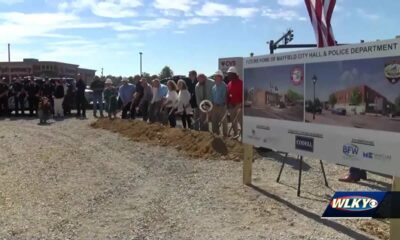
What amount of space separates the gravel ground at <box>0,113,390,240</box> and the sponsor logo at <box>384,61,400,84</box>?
194 cm

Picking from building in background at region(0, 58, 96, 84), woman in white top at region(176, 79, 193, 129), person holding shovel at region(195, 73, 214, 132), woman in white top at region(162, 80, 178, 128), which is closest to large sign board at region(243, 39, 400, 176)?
person holding shovel at region(195, 73, 214, 132)

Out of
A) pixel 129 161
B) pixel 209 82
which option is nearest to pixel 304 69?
pixel 129 161

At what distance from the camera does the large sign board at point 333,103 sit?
5820mm

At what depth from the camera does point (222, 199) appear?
328 inches

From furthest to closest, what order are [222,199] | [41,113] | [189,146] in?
[41,113] → [189,146] → [222,199]

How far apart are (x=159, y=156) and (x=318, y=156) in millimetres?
6146

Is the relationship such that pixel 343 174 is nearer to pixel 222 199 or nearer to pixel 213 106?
pixel 222 199

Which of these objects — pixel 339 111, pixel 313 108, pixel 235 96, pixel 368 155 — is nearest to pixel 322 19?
pixel 313 108

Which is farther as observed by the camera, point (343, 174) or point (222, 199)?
point (343, 174)

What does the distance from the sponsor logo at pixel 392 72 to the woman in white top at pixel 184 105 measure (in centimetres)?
1141

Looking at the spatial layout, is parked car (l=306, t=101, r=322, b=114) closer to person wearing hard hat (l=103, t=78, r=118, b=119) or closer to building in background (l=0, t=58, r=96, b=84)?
person wearing hard hat (l=103, t=78, r=118, b=119)

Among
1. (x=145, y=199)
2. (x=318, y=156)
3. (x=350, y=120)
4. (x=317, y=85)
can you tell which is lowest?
(x=145, y=199)

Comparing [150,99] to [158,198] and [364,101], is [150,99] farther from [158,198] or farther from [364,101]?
[364,101]

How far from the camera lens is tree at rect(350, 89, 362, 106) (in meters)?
6.27
